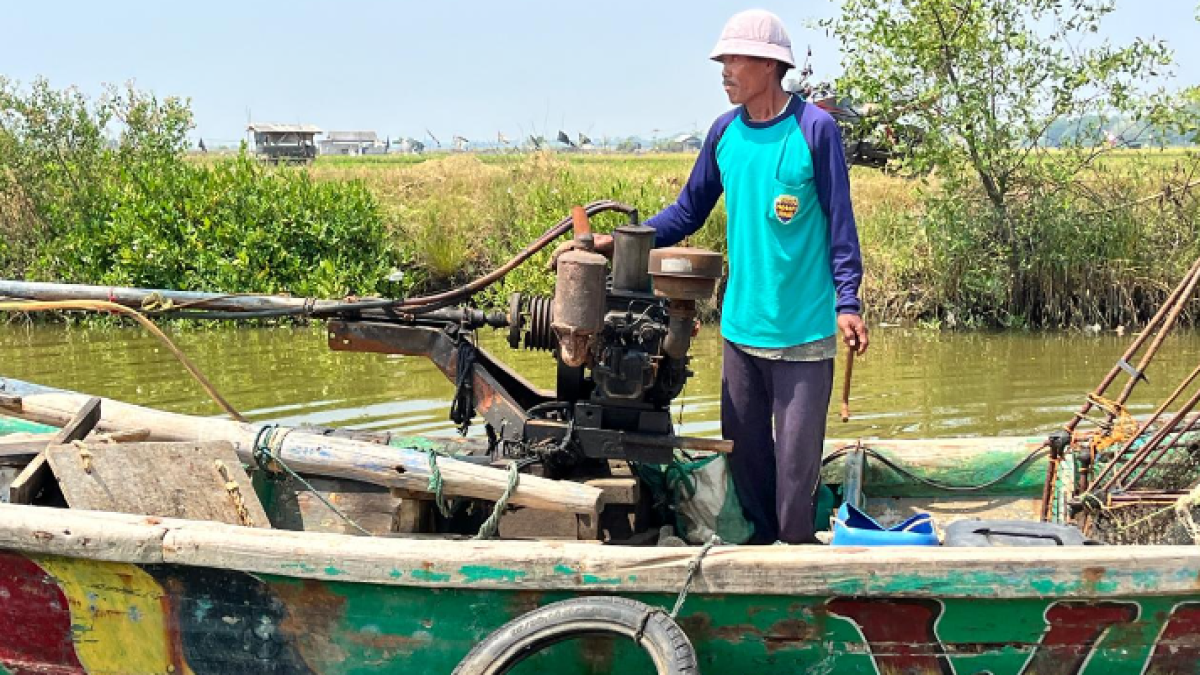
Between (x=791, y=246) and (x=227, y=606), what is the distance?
6.45 feet

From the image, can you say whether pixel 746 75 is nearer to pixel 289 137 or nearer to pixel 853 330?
pixel 853 330

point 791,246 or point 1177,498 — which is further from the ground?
point 791,246

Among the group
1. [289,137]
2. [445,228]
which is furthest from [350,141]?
[445,228]

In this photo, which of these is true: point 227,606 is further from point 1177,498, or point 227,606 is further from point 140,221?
point 140,221

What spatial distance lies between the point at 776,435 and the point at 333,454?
1413 millimetres

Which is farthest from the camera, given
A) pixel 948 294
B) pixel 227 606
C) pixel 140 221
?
pixel 140 221

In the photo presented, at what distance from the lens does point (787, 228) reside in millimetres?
3670

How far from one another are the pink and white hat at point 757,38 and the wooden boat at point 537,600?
1.46m

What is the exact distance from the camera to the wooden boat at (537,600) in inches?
121

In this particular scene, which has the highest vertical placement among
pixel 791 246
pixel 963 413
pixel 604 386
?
pixel 791 246

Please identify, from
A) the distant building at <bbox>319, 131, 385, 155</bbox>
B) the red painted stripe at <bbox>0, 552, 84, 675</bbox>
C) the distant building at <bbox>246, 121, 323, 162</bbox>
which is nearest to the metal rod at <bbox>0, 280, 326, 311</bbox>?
the red painted stripe at <bbox>0, 552, 84, 675</bbox>

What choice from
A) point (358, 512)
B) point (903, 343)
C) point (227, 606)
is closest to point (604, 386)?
point (358, 512)

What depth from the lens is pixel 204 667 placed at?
3.41 metres

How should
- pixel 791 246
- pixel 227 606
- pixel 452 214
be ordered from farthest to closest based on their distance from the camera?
pixel 452 214, pixel 791 246, pixel 227 606
